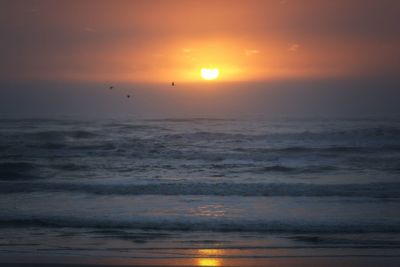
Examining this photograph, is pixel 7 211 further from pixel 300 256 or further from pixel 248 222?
pixel 300 256

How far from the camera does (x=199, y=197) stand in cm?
1339

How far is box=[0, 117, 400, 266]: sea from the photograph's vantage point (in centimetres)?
834

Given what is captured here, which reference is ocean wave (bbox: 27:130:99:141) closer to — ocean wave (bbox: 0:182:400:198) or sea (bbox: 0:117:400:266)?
sea (bbox: 0:117:400:266)

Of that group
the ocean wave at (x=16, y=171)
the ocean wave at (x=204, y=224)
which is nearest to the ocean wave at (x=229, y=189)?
the ocean wave at (x=16, y=171)

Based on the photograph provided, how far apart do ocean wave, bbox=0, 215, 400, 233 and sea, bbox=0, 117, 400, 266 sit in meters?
0.02

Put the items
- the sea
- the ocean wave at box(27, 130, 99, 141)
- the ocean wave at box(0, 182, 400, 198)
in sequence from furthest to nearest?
the ocean wave at box(27, 130, 99, 141)
the ocean wave at box(0, 182, 400, 198)
the sea

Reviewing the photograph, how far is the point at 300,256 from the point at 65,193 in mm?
8584

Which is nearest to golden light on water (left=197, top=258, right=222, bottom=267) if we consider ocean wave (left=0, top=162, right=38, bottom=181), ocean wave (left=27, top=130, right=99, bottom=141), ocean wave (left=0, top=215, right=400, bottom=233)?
ocean wave (left=0, top=215, right=400, bottom=233)

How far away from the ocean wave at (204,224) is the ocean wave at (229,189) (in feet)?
11.8

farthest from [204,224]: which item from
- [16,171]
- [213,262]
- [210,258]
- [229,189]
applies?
[16,171]

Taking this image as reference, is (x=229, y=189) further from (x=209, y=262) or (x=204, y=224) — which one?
(x=209, y=262)

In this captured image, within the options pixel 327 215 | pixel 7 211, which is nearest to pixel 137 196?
pixel 7 211

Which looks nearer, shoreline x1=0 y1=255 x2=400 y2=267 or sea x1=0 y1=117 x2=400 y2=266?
shoreline x1=0 y1=255 x2=400 y2=267

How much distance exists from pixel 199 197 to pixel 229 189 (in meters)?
1.55
